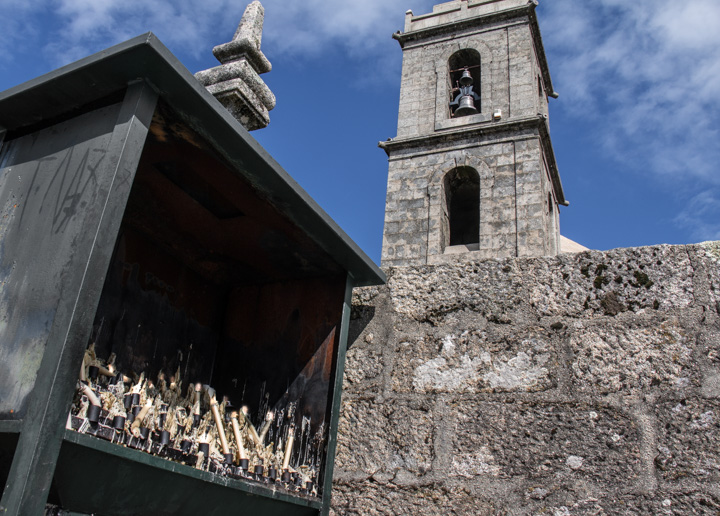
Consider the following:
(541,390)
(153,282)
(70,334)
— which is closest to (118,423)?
(70,334)

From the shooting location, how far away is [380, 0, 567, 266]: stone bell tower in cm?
1348

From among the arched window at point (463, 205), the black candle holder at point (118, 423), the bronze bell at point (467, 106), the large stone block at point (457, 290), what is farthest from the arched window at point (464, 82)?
the black candle holder at point (118, 423)

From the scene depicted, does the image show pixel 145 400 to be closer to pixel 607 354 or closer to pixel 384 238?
pixel 607 354

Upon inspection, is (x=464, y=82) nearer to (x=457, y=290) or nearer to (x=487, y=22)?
(x=487, y=22)

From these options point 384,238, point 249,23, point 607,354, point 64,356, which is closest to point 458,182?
point 384,238

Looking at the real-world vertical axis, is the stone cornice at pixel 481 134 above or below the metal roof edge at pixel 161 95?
above

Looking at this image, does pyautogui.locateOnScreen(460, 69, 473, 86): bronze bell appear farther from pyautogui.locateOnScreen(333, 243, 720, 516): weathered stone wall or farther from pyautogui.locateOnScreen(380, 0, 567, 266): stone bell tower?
pyautogui.locateOnScreen(333, 243, 720, 516): weathered stone wall

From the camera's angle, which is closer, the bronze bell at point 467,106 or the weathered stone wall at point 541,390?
the weathered stone wall at point 541,390

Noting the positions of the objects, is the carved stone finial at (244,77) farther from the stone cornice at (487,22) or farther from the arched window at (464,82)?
the stone cornice at (487,22)

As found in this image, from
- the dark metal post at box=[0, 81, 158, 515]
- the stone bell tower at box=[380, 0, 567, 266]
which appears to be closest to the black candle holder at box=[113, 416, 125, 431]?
the dark metal post at box=[0, 81, 158, 515]

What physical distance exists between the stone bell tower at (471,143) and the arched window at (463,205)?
24mm

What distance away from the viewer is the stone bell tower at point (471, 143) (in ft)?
44.2

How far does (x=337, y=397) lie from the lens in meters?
2.48

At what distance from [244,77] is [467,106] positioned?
1230 centimetres
